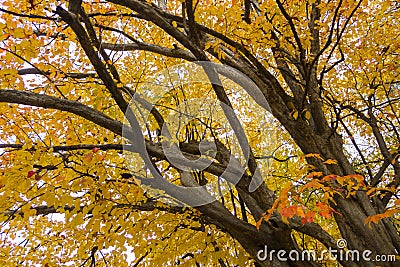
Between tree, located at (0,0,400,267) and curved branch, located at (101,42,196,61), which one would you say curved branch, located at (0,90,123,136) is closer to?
tree, located at (0,0,400,267)

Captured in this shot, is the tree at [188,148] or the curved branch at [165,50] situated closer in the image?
the tree at [188,148]

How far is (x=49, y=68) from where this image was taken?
4.45m

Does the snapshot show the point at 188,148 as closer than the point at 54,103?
No

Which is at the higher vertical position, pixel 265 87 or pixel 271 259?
pixel 265 87

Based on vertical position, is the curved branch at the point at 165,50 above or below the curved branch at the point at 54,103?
above

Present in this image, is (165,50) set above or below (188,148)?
above

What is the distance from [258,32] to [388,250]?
3.21 m

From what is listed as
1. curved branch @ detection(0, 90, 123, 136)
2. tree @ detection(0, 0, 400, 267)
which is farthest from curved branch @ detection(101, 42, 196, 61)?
curved branch @ detection(0, 90, 123, 136)

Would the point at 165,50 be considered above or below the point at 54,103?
above

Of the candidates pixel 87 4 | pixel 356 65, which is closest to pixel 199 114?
pixel 87 4

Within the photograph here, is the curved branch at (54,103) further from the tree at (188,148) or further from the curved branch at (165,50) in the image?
the curved branch at (165,50)

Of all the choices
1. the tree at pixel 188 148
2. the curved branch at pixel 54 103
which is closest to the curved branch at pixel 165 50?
the tree at pixel 188 148

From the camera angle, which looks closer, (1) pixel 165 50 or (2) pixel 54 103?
(2) pixel 54 103

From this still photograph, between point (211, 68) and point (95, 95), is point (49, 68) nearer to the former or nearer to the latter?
point (95, 95)
